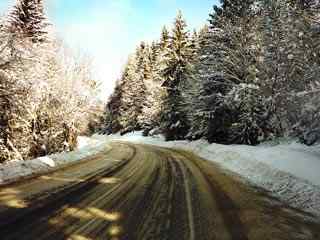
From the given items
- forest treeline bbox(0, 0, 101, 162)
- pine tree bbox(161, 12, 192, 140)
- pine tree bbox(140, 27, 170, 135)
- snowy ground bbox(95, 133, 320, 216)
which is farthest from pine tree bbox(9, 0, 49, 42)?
pine tree bbox(140, 27, 170, 135)

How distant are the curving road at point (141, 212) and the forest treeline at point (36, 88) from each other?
439 centimetres

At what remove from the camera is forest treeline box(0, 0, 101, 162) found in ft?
43.6

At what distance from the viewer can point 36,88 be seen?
14.1 metres

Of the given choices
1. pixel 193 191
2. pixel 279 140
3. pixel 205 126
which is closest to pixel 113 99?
pixel 205 126

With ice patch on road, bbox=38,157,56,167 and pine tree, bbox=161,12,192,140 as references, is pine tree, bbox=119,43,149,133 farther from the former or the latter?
ice patch on road, bbox=38,157,56,167

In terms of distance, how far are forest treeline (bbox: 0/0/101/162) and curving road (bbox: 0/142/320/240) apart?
14.4 ft

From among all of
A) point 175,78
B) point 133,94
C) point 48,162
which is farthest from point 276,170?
point 133,94

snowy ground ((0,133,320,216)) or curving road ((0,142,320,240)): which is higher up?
snowy ground ((0,133,320,216))

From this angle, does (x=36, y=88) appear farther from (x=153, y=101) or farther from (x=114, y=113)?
(x=114, y=113)

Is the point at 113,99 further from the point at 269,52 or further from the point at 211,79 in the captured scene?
the point at 269,52

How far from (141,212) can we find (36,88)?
351 inches

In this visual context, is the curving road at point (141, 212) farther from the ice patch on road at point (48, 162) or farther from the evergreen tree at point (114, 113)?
the evergreen tree at point (114, 113)

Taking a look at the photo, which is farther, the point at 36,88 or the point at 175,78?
the point at 175,78

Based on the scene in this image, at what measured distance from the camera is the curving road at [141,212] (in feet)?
19.2
